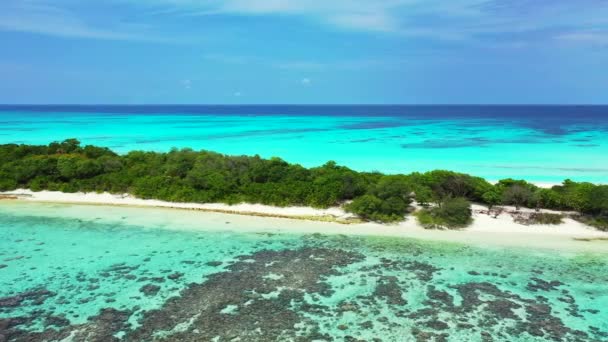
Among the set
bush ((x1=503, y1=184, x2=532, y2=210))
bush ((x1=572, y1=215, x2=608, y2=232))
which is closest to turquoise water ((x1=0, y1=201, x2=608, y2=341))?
bush ((x1=572, y1=215, x2=608, y2=232))

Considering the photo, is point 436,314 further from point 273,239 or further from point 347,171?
point 347,171

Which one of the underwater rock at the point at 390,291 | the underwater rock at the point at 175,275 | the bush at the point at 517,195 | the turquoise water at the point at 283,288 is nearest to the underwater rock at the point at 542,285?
the turquoise water at the point at 283,288

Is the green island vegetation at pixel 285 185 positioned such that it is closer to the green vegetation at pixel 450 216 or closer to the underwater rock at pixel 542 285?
the green vegetation at pixel 450 216

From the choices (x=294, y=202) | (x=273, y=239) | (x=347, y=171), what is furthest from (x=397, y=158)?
(x=273, y=239)

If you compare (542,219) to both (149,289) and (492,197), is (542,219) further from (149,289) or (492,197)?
(149,289)

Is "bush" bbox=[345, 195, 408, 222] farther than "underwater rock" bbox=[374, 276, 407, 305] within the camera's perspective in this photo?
Yes

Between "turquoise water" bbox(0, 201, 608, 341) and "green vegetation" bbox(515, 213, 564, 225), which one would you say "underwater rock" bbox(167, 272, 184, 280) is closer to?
"turquoise water" bbox(0, 201, 608, 341)
